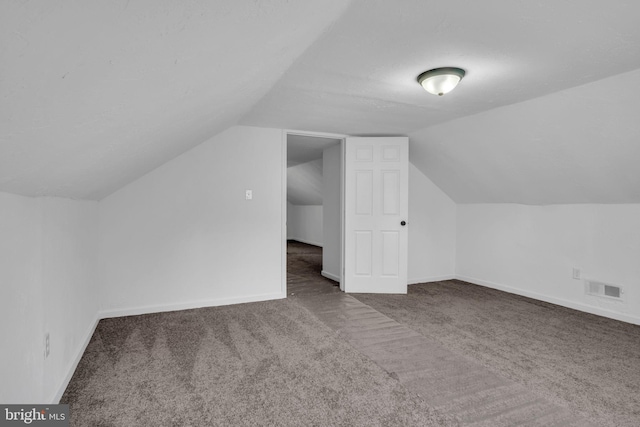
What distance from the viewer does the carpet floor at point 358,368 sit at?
66.0 inches

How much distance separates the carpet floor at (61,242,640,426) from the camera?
168cm

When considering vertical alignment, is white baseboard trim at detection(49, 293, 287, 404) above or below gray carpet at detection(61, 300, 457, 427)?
above

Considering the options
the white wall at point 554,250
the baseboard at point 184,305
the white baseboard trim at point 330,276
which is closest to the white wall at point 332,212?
the white baseboard trim at point 330,276

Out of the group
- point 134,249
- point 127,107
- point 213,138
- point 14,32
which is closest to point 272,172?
point 213,138

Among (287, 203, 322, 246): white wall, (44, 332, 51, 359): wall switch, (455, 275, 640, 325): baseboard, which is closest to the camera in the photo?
(44, 332, 51, 359): wall switch

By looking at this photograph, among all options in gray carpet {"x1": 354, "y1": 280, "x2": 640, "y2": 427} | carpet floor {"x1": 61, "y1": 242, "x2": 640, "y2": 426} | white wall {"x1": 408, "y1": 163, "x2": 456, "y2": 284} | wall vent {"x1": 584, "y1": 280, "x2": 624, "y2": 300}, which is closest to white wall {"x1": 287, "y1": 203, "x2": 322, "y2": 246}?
white wall {"x1": 408, "y1": 163, "x2": 456, "y2": 284}

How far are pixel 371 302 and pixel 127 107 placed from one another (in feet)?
10.4

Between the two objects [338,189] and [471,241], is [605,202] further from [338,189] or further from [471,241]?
[338,189]

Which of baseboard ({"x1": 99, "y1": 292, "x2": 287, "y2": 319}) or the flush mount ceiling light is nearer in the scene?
the flush mount ceiling light

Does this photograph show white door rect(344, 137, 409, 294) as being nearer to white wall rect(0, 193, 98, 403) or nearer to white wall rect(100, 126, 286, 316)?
white wall rect(100, 126, 286, 316)

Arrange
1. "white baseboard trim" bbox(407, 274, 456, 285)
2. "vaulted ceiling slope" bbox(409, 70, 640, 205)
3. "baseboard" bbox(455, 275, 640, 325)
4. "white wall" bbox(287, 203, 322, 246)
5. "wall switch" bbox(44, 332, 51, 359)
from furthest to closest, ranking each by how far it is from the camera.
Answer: "white wall" bbox(287, 203, 322, 246) < "white baseboard trim" bbox(407, 274, 456, 285) < "baseboard" bbox(455, 275, 640, 325) < "vaulted ceiling slope" bbox(409, 70, 640, 205) < "wall switch" bbox(44, 332, 51, 359)

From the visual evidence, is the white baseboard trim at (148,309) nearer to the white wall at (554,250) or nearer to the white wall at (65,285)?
the white wall at (65,285)

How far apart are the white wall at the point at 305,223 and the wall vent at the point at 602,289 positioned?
19.4 feet

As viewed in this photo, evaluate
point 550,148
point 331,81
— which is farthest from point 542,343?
point 331,81
